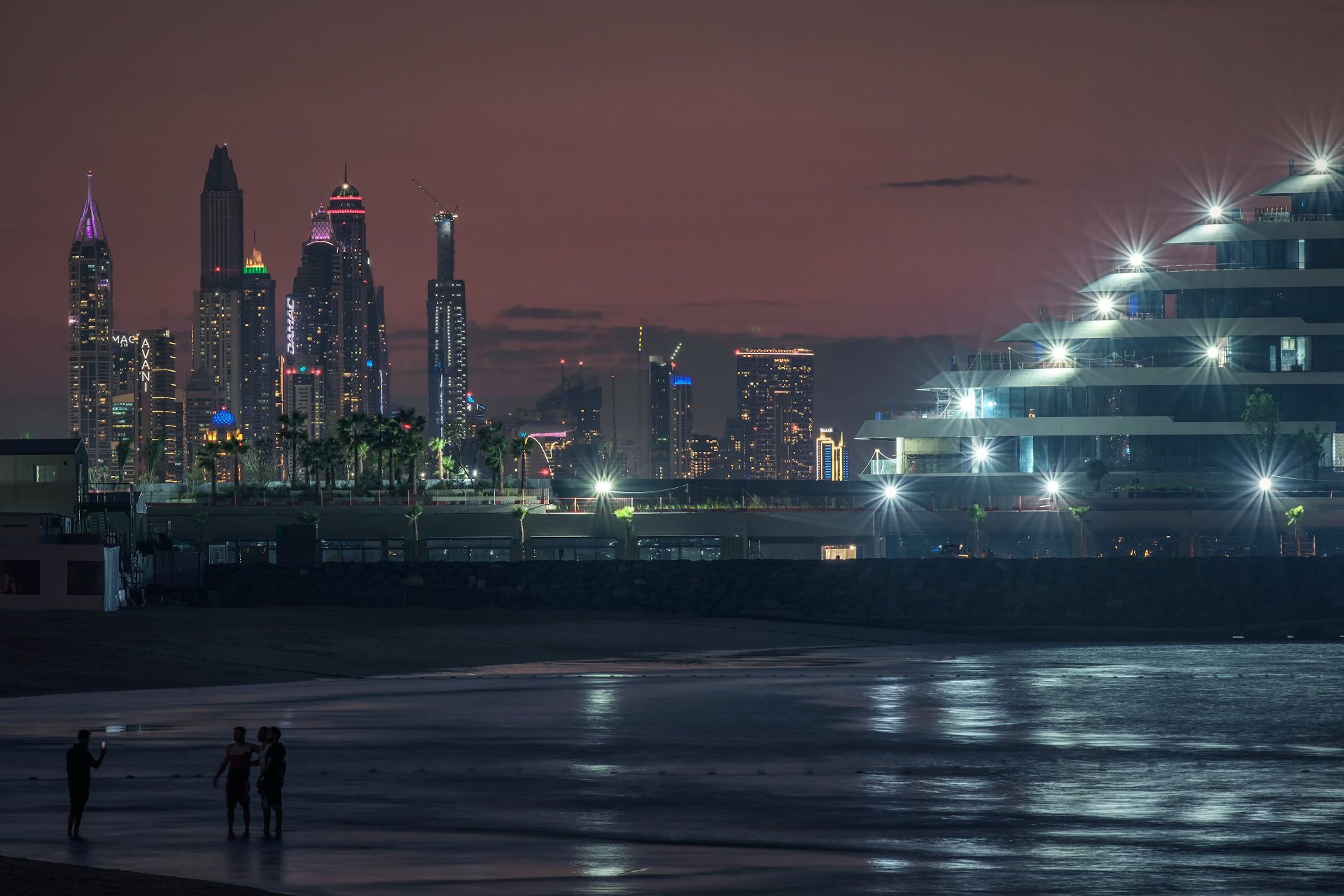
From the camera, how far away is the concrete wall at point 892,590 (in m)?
88.2

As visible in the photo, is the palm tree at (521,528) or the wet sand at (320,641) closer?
the wet sand at (320,641)

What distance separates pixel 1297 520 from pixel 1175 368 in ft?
58.8

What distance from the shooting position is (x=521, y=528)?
4911 inches

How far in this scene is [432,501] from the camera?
5556 inches

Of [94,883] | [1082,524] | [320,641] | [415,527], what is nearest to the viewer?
[94,883]

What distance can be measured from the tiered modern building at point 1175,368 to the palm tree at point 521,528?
3157cm

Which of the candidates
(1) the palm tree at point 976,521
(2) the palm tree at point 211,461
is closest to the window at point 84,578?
(1) the palm tree at point 976,521

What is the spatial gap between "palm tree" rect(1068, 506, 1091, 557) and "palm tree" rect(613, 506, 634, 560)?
105 ft

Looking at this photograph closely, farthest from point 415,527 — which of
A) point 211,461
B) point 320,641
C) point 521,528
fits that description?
point 320,641

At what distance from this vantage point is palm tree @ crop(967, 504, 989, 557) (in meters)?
119

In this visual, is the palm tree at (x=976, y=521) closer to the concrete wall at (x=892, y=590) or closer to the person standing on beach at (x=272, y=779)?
the concrete wall at (x=892, y=590)

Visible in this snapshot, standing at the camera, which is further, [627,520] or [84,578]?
[627,520]

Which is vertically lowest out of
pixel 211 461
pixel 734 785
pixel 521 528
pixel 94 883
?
pixel 734 785

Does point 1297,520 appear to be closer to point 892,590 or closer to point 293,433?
point 892,590
